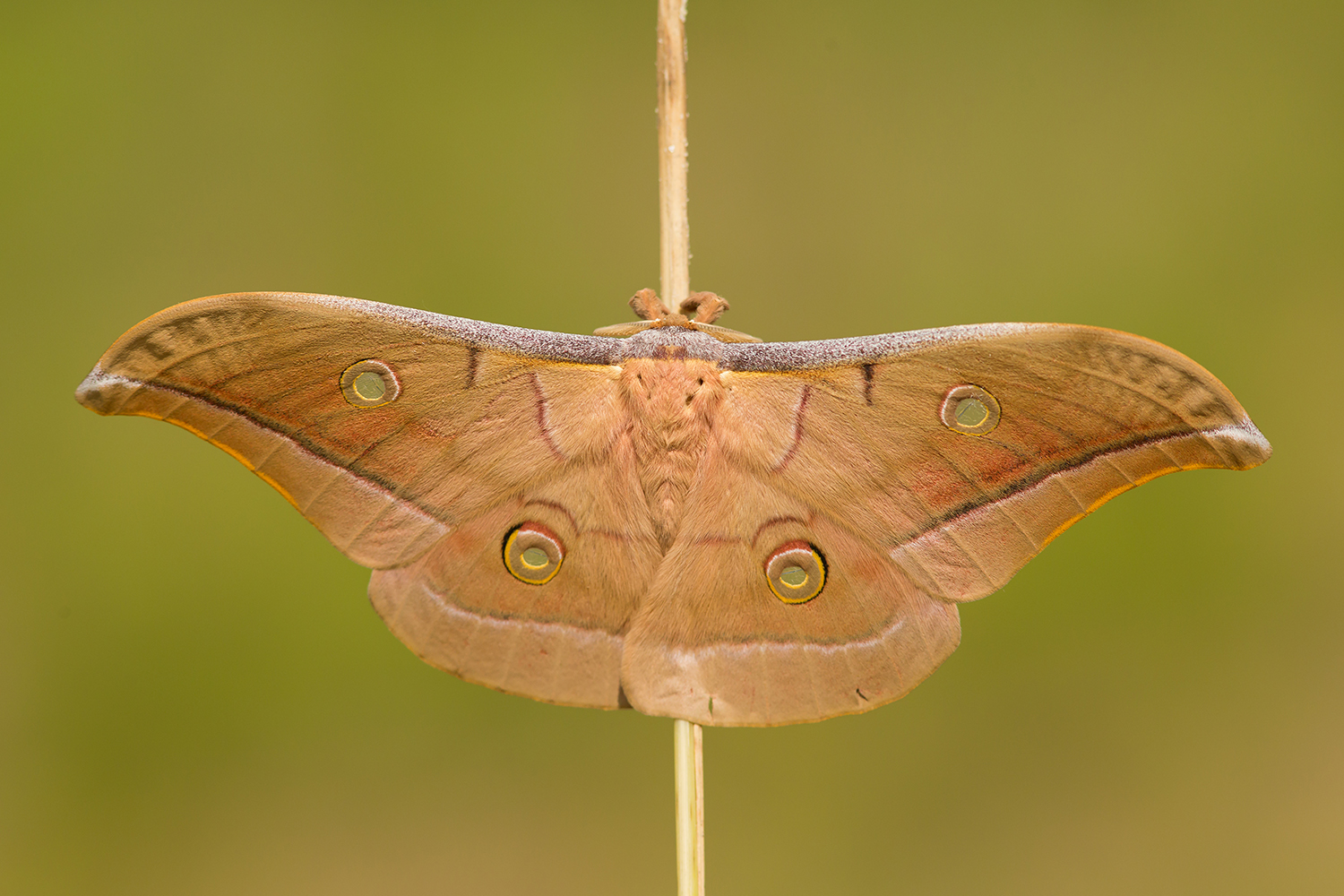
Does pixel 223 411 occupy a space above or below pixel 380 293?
below

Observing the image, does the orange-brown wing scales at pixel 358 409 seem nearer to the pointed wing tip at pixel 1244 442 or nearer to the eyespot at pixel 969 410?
the eyespot at pixel 969 410

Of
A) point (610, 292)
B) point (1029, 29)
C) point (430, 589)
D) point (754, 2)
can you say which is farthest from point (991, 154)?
point (430, 589)

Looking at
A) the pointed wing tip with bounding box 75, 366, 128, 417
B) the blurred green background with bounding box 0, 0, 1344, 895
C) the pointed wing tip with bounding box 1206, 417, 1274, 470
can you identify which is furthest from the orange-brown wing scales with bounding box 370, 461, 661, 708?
the blurred green background with bounding box 0, 0, 1344, 895

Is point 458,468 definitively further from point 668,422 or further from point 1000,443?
point 1000,443

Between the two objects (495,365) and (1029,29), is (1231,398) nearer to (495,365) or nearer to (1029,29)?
(495,365)

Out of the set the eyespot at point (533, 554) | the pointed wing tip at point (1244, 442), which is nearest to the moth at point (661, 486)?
the eyespot at point (533, 554)

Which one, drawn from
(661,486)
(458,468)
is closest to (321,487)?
(458,468)

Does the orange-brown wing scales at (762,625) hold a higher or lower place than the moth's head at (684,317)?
lower
